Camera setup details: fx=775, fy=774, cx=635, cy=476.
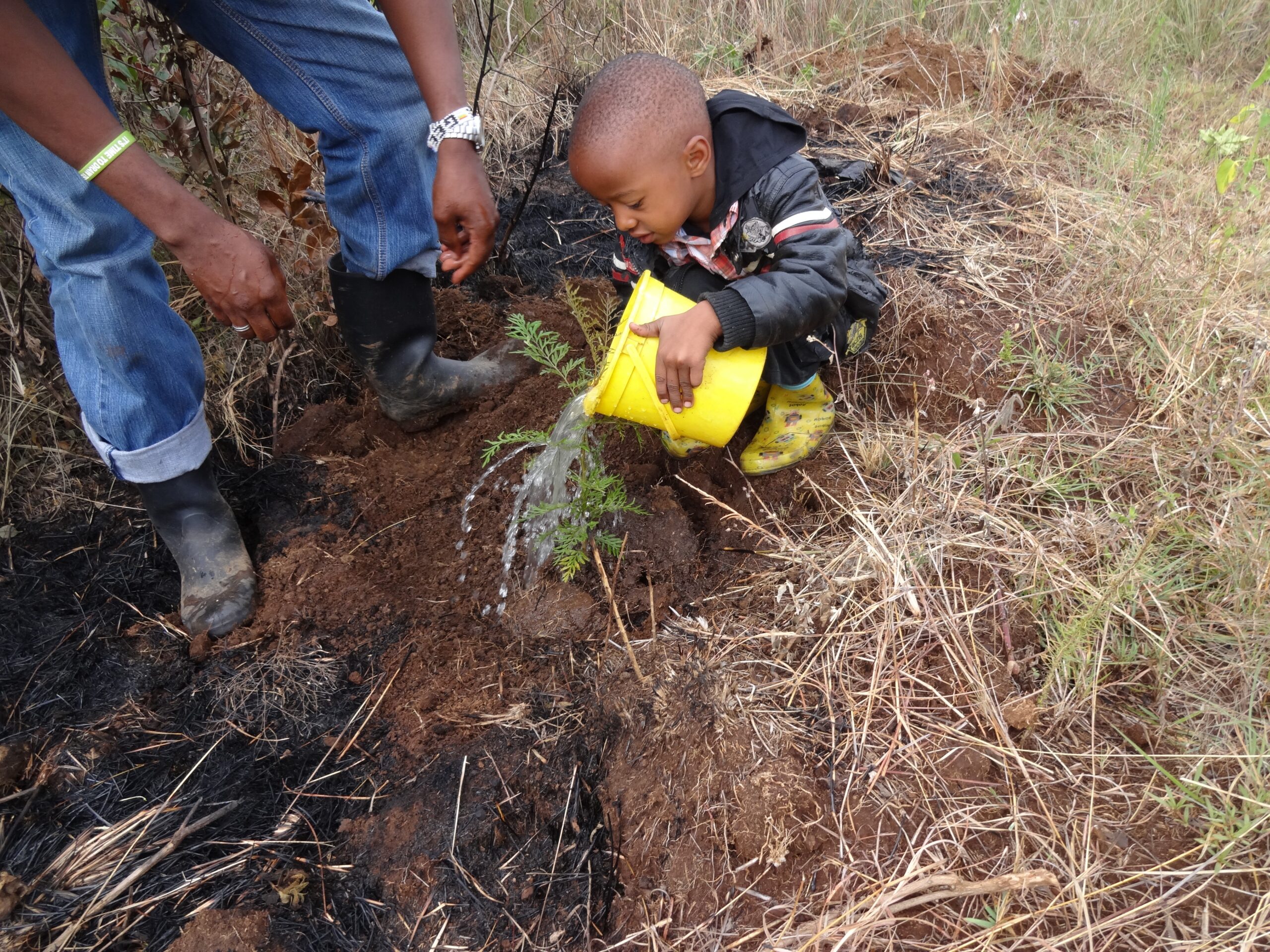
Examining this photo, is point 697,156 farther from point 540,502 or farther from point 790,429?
point 540,502

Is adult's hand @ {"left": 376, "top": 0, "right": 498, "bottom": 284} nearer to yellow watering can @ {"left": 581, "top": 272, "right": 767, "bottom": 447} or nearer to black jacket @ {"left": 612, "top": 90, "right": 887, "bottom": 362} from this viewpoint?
yellow watering can @ {"left": 581, "top": 272, "right": 767, "bottom": 447}

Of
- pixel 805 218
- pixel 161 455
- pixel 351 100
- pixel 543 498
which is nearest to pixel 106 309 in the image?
pixel 161 455

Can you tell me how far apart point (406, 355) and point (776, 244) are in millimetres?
1141

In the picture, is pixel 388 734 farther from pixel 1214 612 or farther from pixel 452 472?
pixel 1214 612

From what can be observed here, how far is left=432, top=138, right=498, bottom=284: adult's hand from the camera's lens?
1.86 meters

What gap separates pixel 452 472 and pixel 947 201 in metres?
2.15

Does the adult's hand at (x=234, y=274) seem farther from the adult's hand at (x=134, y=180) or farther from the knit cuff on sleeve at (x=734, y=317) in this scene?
the knit cuff on sleeve at (x=734, y=317)

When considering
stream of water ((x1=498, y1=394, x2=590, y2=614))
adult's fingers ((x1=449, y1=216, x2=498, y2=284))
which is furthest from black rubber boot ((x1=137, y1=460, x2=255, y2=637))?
adult's fingers ((x1=449, y1=216, x2=498, y2=284))

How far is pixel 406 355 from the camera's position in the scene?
2342mm

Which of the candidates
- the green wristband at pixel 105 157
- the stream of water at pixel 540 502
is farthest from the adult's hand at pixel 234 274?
the stream of water at pixel 540 502

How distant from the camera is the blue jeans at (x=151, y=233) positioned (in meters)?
1.66

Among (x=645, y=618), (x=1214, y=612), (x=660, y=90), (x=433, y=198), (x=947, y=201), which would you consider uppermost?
(x=660, y=90)

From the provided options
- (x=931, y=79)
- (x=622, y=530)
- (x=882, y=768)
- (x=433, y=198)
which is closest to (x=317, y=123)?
(x=433, y=198)

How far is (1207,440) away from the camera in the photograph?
1866mm
